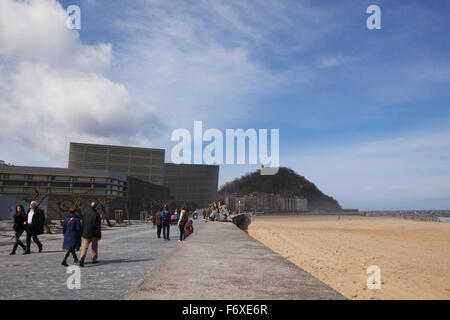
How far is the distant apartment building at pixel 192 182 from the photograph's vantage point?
416ft

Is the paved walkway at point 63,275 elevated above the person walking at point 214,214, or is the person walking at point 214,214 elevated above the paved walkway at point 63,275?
the person walking at point 214,214

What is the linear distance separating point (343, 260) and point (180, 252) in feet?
39.8

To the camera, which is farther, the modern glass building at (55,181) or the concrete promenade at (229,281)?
the modern glass building at (55,181)

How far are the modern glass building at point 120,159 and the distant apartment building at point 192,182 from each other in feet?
89.6

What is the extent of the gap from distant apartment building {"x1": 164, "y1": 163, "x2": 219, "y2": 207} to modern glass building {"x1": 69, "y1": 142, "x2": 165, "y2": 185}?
2732cm

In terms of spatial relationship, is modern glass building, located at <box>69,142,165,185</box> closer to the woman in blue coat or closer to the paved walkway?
the paved walkway

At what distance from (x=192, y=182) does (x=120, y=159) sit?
41.3m

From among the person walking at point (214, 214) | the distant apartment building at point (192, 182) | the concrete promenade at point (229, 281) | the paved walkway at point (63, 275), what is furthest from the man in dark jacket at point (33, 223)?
the distant apartment building at point (192, 182)

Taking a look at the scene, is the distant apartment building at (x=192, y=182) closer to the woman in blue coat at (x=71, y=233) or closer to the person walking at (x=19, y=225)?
the person walking at (x=19, y=225)

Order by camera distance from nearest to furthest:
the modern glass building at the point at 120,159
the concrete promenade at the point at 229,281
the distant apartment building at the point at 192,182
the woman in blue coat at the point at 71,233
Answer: the concrete promenade at the point at 229,281
the woman in blue coat at the point at 71,233
the modern glass building at the point at 120,159
the distant apartment building at the point at 192,182

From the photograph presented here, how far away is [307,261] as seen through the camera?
15.8m

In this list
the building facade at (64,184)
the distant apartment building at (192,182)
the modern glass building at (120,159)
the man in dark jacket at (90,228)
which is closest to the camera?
the man in dark jacket at (90,228)
